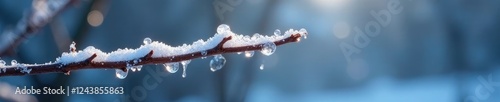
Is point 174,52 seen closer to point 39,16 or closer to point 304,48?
point 39,16

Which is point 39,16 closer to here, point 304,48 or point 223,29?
point 223,29

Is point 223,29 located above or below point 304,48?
below

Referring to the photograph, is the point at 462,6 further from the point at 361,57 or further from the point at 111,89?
the point at 111,89

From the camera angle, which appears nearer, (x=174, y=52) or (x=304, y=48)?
(x=174, y=52)

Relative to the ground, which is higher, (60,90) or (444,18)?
(444,18)

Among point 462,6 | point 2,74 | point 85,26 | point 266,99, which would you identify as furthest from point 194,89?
point 2,74

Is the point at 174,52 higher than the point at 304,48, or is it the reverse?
the point at 304,48

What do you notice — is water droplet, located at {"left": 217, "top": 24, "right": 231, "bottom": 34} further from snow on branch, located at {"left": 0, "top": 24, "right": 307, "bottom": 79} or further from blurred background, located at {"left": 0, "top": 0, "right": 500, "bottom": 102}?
blurred background, located at {"left": 0, "top": 0, "right": 500, "bottom": 102}

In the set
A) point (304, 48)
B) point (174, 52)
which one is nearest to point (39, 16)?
point (174, 52)

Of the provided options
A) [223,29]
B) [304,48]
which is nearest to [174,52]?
[223,29]
